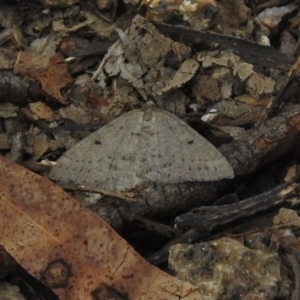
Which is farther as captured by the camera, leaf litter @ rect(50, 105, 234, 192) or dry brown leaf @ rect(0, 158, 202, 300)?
leaf litter @ rect(50, 105, 234, 192)

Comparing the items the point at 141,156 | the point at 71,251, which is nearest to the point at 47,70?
the point at 141,156

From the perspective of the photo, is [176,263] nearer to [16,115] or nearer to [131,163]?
[131,163]

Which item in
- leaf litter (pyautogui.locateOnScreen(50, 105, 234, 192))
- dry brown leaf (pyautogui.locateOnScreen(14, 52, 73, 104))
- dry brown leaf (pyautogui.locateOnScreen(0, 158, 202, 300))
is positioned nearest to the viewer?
dry brown leaf (pyautogui.locateOnScreen(0, 158, 202, 300))

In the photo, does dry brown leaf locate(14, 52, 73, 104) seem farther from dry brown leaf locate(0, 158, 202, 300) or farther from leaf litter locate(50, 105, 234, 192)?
dry brown leaf locate(0, 158, 202, 300)

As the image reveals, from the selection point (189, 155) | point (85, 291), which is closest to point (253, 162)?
point (189, 155)

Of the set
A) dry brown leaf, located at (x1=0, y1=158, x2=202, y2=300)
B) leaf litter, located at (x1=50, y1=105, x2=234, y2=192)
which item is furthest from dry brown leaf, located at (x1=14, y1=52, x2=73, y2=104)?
dry brown leaf, located at (x1=0, y1=158, x2=202, y2=300)

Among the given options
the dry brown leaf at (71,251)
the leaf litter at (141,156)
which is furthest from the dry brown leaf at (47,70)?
the dry brown leaf at (71,251)

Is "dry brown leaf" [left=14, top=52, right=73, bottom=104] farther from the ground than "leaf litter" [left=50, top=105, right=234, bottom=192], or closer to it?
farther from the ground
